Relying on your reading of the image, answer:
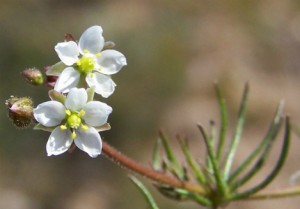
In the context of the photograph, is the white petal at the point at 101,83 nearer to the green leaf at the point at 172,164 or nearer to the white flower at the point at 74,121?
the white flower at the point at 74,121

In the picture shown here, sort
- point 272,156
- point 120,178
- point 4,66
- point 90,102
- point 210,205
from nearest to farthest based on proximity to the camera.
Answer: point 90,102 < point 210,205 < point 272,156 < point 120,178 < point 4,66

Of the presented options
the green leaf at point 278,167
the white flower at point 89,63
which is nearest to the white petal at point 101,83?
the white flower at point 89,63

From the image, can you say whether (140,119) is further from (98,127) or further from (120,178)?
(98,127)

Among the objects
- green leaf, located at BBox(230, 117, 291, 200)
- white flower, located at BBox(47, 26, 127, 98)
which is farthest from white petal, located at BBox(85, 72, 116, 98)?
green leaf, located at BBox(230, 117, 291, 200)

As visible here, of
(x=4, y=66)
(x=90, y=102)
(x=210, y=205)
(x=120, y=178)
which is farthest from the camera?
(x=4, y=66)

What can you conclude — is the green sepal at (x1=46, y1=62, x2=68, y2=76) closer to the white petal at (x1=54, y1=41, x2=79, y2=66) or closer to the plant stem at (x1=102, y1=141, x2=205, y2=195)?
the white petal at (x1=54, y1=41, x2=79, y2=66)

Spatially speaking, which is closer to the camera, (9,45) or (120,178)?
(120,178)

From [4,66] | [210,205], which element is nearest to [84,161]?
[4,66]
